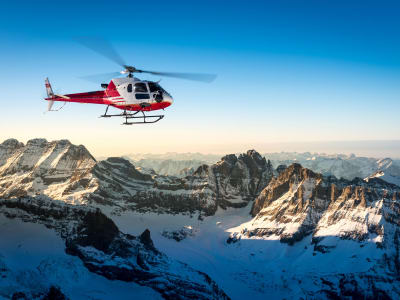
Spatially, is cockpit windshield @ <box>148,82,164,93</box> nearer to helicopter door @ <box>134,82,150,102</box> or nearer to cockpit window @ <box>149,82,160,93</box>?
cockpit window @ <box>149,82,160,93</box>

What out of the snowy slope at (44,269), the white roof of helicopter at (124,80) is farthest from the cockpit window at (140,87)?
the snowy slope at (44,269)

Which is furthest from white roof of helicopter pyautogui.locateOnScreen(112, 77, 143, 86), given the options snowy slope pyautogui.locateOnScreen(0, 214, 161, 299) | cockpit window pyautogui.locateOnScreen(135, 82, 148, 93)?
snowy slope pyautogui.locateOnScreen(0, 214, 161, 299)

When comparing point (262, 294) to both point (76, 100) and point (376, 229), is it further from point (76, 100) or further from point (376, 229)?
point (76, 100)

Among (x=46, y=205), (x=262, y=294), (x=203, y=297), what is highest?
(x=46, y=205)

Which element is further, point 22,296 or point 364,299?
point 364,299

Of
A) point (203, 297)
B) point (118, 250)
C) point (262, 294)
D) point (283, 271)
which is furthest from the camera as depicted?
point (283, 271)

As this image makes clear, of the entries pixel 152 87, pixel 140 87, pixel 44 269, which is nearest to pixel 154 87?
pixel 152 87

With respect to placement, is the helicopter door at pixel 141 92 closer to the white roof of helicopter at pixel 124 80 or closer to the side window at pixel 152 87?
the side window at pixel 152 87

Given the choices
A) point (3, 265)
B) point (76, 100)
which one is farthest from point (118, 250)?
point (76, 100)
